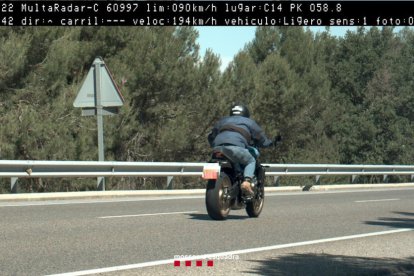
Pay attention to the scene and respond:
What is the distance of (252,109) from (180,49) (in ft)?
36.6

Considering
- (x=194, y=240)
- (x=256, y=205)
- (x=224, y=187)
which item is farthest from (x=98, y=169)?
(x=194, y=240)

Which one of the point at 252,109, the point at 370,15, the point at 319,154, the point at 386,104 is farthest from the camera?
the point at 386,104

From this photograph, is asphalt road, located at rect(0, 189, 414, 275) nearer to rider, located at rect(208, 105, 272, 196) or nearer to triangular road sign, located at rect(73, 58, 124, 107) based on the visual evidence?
rider, located at rect(208, 105, 272, 196)

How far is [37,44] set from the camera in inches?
1142

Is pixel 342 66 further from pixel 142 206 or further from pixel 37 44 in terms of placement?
pixel 142 206

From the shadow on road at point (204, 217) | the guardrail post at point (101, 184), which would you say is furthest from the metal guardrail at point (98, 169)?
the shadow on road at point (204, 217)

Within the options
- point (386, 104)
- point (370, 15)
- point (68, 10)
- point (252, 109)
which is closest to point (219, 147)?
point (370, 15)

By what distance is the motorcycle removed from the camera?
10.9 meters

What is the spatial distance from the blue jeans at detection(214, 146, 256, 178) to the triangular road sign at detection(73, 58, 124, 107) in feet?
20.8

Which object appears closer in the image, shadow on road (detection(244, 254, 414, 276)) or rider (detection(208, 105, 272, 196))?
shadow on road (detection(244, 254, 414, 276))

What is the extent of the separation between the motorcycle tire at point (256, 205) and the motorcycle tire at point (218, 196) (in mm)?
650

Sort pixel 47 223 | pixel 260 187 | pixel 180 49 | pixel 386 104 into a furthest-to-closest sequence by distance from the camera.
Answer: pixel 386 104 < pixel 180 49 < pixel 260 187 < pixel 47 223

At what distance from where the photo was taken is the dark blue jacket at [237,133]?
11133mm

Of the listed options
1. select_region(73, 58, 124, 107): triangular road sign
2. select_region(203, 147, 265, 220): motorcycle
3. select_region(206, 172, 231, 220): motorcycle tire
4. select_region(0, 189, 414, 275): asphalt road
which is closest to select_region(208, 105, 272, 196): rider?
select_region(203, 147, 265, 220): motorcycle
